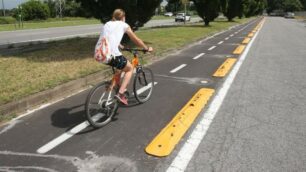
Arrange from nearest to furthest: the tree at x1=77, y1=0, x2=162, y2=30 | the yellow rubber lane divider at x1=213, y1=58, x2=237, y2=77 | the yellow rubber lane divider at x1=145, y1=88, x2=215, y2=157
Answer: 1. the yellow rubber lane divider at x1=145, y1=88, x2=215, y2=157
2. the yellow rubber lane divider at x1=213, y1=58, x2=237, y2=77
3. the tree at x1=77, y1=0, x2=162, y2=30

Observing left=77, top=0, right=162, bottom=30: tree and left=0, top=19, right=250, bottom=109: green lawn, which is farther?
left=77, top=0, right=162, bottom=30: tree

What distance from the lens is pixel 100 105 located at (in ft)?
A: 15.8

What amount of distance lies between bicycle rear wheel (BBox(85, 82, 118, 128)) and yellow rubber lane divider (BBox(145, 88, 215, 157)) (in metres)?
0.98

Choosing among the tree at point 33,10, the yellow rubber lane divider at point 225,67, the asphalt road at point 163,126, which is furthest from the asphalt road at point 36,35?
the tree at point 33,10

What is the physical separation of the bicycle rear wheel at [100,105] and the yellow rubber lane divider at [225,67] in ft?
14.0

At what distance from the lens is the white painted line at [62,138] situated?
3.98 meters

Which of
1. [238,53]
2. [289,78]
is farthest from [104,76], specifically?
[238,53]

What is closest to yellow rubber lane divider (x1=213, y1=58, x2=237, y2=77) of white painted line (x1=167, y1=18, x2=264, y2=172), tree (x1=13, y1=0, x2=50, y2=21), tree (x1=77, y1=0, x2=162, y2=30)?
white painted line (x1=167, y1=18, x2=264, y2=172)

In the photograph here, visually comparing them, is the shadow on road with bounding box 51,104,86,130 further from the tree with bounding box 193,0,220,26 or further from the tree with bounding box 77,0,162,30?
the tree with bounding box 193,0,220,26

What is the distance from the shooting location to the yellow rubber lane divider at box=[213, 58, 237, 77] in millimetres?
8550

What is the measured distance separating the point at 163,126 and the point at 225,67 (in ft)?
17.7

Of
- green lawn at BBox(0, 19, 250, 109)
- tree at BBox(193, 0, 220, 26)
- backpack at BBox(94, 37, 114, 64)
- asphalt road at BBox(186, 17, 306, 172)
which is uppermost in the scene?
tree at BBox(193, 0, 220, 26)

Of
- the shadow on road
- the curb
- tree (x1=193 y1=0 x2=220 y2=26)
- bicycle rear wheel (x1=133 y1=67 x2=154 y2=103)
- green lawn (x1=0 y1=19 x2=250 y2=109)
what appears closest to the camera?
the shadow on road

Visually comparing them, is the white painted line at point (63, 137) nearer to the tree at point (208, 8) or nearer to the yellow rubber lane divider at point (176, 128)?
the yellow rubber lane divider at point (176, 128)
